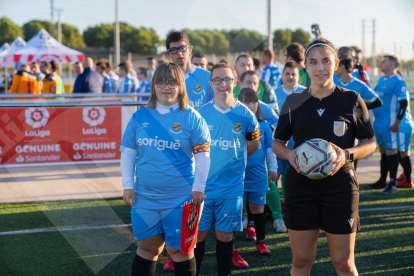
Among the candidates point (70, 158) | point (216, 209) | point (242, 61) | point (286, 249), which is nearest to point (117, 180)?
point (70, 158)

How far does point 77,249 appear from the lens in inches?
208

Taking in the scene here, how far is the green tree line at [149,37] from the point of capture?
5.36m

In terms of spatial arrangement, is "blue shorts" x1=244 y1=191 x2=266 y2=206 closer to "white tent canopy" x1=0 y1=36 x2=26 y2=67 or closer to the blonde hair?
the blonde hair

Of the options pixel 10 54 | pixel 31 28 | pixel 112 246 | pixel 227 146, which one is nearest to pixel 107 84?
pixel 10 54

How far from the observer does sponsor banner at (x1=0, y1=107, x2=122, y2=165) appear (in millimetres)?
9219

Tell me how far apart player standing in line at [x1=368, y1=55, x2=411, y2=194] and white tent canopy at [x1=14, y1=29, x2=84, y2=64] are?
12.1 meters

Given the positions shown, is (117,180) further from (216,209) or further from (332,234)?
(332,234)

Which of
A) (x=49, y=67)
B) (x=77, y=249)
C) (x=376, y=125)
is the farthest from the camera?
(x=49, y=67)

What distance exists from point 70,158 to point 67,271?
17.3 ft

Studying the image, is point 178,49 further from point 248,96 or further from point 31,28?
point 31,28

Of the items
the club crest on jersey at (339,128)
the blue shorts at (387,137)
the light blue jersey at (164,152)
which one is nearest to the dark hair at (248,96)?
the light blue jersey at (164,152)

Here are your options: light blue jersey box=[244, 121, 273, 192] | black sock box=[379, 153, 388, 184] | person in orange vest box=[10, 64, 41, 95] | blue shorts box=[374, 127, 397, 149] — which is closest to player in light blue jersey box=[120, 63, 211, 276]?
light blue jersey box=[244, 121, 273, 192]

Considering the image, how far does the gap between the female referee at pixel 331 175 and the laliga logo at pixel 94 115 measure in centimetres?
689

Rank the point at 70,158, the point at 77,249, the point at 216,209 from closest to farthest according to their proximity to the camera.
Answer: the point at 216,209 < the point at 77,249 < the point at 70,158
